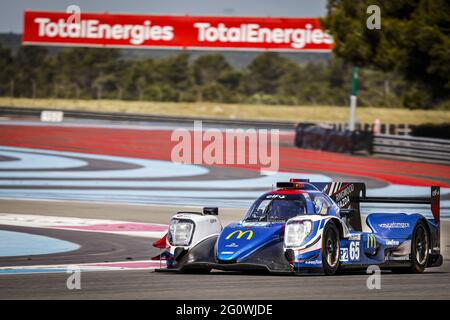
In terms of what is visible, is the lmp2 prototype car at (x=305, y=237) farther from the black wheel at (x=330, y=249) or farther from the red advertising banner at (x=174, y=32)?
the red advertising banner at (x=174, y=32)

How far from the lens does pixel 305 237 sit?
428 inches

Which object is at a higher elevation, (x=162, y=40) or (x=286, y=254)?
(x=162, y=40)

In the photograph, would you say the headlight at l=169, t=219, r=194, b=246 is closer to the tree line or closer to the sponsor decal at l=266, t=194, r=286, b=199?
the sponsor decal at l=266, t=194, r=286, b=199

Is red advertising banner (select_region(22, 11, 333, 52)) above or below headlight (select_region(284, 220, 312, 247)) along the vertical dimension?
above

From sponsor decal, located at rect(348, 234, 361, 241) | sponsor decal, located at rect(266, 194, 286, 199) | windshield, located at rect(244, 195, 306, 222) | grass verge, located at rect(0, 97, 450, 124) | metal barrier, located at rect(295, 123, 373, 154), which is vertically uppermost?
grass verge, located at rect(0, 97, 450, 124)

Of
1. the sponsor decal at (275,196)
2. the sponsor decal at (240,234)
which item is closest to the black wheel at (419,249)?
the sponsor decal at (275,196)

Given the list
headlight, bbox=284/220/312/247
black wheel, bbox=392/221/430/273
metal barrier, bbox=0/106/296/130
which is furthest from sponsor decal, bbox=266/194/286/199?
metal barrier, bbox=0/106/296/130

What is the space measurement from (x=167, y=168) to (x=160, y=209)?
11334mm

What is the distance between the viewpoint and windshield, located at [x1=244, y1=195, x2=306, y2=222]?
11.6 meters

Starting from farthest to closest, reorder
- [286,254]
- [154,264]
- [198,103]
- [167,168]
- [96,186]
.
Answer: [198,103]
[167,168]
[96,186]
[154,264]
[286,254]

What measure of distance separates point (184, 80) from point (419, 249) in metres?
77.2
